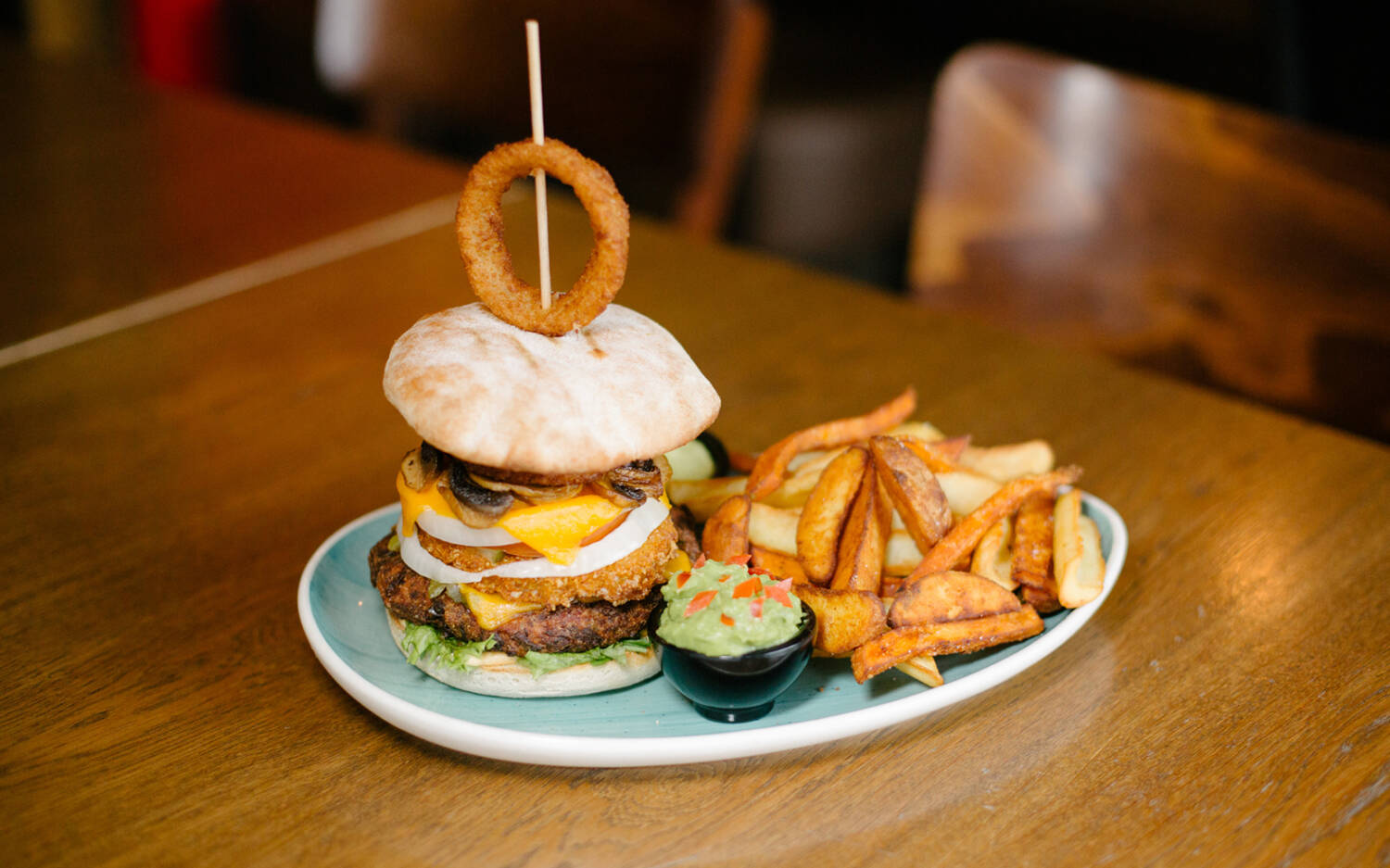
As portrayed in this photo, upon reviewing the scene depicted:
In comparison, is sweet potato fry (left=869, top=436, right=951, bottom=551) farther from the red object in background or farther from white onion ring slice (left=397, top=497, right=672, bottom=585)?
the red object in background

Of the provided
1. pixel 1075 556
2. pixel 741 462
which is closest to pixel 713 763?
pixel 1075 556

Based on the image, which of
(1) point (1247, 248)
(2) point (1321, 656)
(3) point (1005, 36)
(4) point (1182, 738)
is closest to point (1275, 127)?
(1) point (1247, 248)

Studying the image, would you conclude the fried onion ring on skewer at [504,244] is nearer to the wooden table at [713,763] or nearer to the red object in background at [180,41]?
the wooden table at [713,763]

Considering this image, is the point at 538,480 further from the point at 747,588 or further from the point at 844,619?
the point at 844,619

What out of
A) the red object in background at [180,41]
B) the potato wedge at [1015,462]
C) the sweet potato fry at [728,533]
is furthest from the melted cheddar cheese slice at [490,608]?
the red object in background at [180,41]

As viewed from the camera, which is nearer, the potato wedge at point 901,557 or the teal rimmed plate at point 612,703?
the teal rimmed plate at point 612,703

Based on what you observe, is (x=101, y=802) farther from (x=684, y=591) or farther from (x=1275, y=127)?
(x=1275, y=127)
